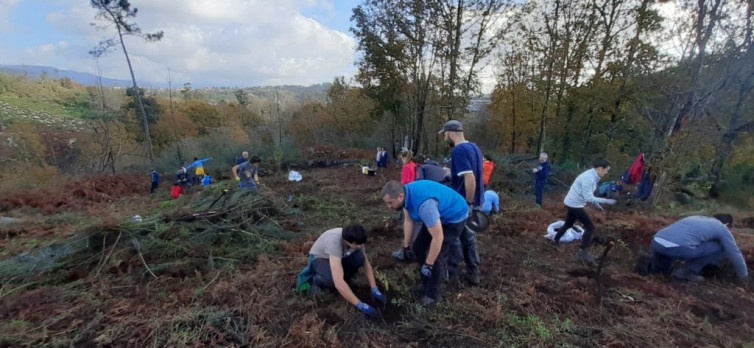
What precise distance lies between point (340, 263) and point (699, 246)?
390 cm

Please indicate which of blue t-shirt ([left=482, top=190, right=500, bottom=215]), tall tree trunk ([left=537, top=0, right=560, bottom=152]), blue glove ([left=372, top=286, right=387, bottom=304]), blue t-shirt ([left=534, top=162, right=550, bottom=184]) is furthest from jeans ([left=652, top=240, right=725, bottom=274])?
tall tree trunk ([left=537, top=0, right=560, bottom=152])

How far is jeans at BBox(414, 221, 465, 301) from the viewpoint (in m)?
2.97

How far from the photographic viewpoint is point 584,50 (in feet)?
49.6

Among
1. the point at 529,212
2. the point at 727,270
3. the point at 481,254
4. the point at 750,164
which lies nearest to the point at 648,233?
the point at 727,270

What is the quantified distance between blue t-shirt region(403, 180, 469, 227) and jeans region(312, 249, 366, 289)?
676mm

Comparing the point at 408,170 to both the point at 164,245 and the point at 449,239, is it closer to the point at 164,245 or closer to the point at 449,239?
the point at 449,239

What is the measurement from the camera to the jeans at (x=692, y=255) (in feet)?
12.4

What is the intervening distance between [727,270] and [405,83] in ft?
45.7

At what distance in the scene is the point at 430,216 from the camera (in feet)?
8.73

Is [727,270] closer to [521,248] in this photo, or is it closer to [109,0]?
[521,248]

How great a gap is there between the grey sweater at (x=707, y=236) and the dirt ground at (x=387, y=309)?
329 mm

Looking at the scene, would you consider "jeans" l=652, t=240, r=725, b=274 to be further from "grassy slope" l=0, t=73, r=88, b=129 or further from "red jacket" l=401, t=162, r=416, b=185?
"grassy slope" l=0, t=73, r=88, b=129

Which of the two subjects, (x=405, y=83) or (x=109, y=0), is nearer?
(x=109, y=0)

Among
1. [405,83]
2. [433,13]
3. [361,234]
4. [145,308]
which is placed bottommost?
[145,308]
